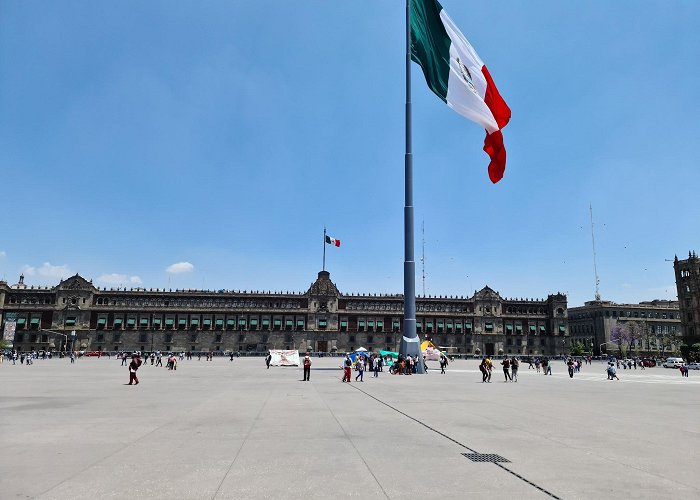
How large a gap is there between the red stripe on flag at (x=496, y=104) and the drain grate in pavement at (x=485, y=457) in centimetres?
2360

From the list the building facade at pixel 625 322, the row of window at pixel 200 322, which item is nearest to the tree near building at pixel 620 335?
the building facade at pixel 625 322

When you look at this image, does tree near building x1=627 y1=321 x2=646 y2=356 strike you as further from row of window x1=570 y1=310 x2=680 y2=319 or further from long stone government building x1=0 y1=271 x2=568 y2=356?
long stone government building x1=0 y1=271 x2=568 y2=356

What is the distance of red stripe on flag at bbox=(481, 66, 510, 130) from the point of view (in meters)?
28.6

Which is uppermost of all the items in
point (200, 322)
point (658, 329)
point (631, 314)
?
point (631, 314)

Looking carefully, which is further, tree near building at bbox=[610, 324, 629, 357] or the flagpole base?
tree near building at bbox=[610, 324, 629, 357]

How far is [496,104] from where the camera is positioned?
28938mm

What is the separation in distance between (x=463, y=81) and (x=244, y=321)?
88529mm

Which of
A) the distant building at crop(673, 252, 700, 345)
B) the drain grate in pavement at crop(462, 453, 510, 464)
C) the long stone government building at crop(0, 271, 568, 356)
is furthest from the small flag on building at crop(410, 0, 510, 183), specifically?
the distant building at crop(673, 252, 700, 345)

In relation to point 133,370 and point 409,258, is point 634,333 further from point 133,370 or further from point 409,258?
point 133,370

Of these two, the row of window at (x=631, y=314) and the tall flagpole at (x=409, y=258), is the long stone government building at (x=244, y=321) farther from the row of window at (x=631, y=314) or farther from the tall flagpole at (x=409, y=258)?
the tall flagpole at (x=409, y=258)

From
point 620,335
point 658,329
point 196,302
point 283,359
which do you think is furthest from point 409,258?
point 658,329

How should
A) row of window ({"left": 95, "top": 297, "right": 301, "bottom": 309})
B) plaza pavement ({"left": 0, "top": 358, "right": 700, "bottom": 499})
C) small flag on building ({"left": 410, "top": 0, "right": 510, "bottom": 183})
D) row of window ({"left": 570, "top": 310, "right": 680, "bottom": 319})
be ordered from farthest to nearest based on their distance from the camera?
row of window ({"left": 570, "top": 310, "right": 680, "bottom": 319}) < row of window ({"left": 95, "top": 297, "right": 301, "bottom": 309}) < small flag on building ({"left": 410, "top": 0, "right": 510, "bottom": 183}) < plaza pavement ({"left": 0, "top": 358, "right": 700, "bottom": 499})

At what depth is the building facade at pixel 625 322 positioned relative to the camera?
5025 inches

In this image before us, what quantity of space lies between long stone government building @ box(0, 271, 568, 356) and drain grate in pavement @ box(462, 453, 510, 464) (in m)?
100
